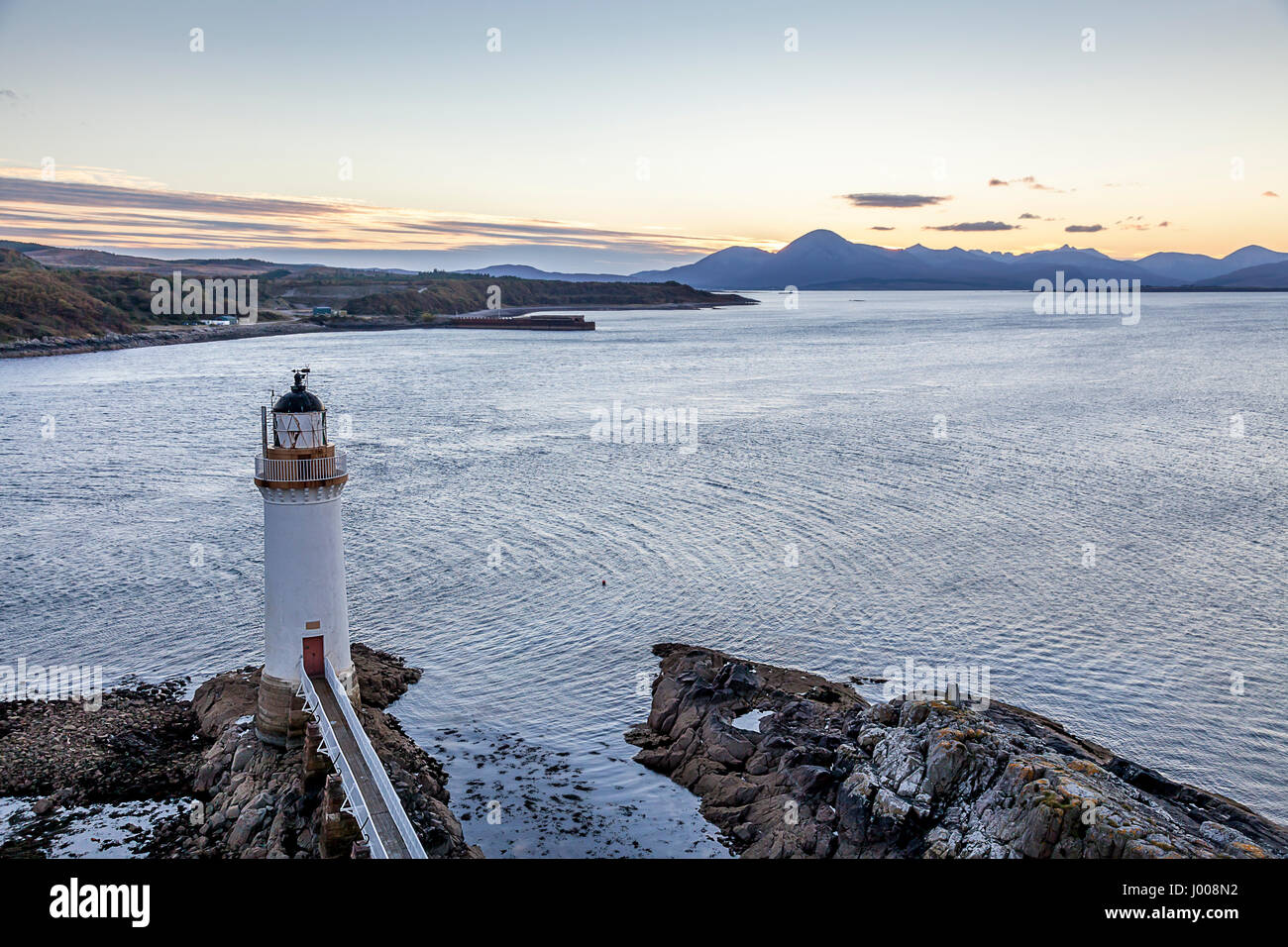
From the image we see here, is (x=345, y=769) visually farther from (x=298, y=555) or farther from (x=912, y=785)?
(x=912, y=785)

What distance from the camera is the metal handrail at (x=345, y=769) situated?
13430 mm

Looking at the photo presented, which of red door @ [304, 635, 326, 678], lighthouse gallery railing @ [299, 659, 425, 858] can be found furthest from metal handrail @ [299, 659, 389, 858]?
red door @ [304, 635, 326, 678]

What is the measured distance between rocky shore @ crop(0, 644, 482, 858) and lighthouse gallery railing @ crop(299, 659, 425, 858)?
0.79 m

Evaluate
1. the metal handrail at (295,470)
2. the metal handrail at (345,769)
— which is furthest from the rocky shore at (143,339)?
the metal handrail at (345,769)

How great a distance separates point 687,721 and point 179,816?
35.1 ft

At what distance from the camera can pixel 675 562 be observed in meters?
34.7

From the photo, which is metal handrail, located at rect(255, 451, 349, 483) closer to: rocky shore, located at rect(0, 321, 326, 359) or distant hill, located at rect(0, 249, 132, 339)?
rocky shore, located at rect(0, 321, 326, 359)

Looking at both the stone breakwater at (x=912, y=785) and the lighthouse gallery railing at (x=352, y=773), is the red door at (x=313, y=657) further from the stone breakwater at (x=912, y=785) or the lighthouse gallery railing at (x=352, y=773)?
the stone breakwater at (x=912, y=785)

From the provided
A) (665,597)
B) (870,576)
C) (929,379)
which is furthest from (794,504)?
(929,379)

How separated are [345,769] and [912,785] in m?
9.76

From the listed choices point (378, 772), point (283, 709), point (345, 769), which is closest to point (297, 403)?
point (283, 709)

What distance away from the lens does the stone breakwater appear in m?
14.4
